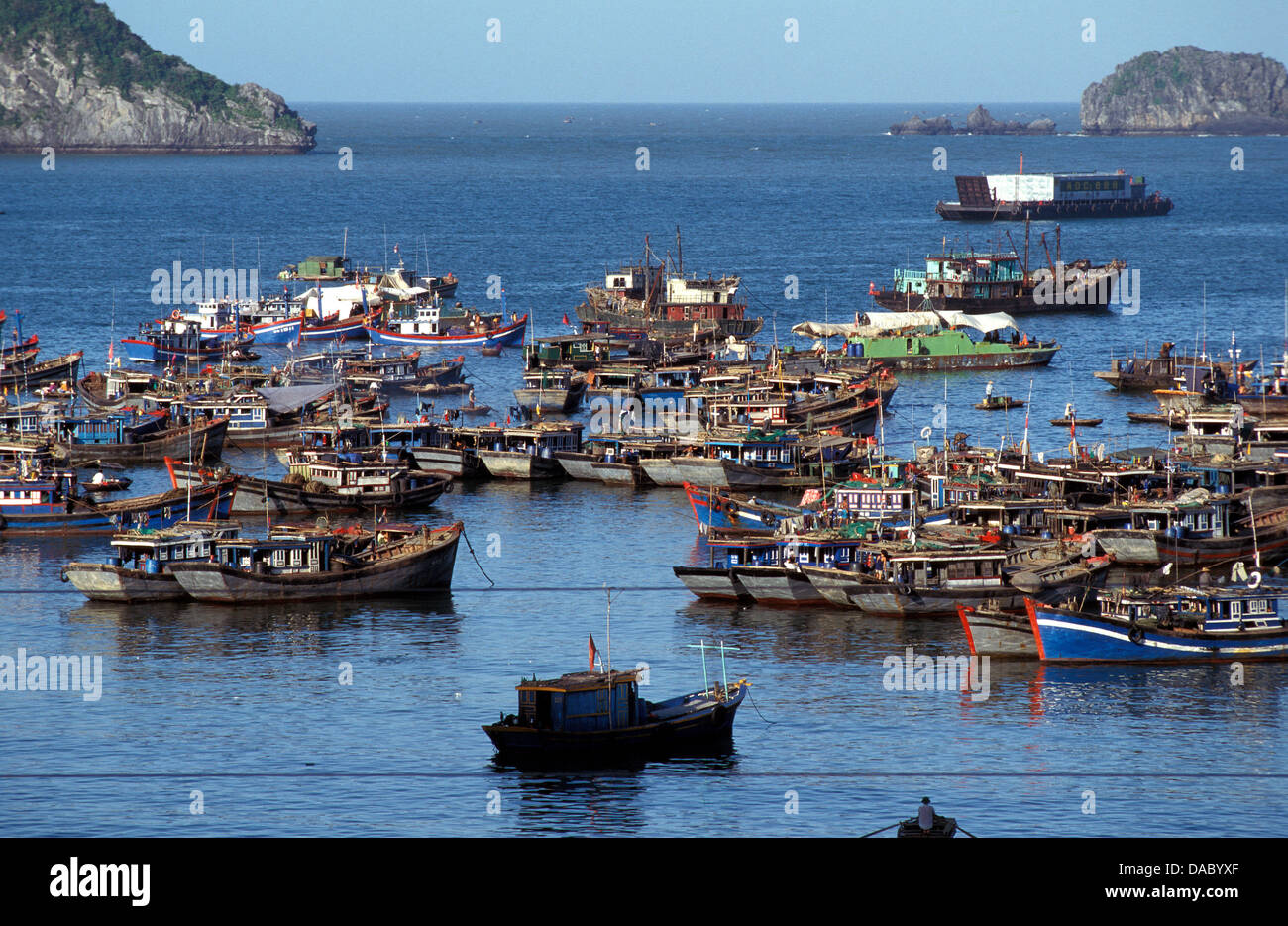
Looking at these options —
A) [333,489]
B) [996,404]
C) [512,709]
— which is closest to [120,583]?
[333,489]

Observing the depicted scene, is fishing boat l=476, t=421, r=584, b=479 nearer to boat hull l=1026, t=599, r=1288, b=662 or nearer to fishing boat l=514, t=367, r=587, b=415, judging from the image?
fishing boat l=514, t=367, r=587, b=415

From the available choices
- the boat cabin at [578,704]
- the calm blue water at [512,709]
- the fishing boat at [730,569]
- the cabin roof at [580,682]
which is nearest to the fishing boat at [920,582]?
the calm blue water at [512,709]

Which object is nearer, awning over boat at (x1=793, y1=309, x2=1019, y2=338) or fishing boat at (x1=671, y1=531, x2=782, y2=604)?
fishing boat at (x1=671, y1=531, x2=782, y2=604)

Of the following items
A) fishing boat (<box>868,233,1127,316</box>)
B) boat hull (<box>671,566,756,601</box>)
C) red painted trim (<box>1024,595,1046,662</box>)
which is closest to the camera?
red painted trim (<box>1024,595,1046,662</box>)

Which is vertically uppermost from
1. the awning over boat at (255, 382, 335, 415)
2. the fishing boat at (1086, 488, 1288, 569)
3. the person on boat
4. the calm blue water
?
the awning over boat at (255, 382, 335, 415)

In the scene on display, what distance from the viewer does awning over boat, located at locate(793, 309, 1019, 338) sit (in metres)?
119

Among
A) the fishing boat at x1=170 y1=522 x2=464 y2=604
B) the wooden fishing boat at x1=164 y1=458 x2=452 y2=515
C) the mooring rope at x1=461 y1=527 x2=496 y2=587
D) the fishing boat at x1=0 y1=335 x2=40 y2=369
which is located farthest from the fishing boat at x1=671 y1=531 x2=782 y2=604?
the fishing boat at x1=0 y1=335 x2=40 y2=369

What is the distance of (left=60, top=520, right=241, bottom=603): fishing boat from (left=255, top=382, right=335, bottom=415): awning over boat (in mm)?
30087

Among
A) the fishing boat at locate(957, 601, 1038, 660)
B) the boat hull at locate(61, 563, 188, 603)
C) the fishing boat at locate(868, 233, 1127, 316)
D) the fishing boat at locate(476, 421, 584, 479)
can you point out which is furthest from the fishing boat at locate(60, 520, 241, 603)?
the fishing boat at locate(868, 233, 1127, 316)

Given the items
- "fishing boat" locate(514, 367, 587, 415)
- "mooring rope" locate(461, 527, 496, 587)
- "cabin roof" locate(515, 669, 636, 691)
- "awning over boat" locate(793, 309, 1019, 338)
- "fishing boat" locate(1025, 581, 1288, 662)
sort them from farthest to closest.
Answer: "awning over boat" locate(793, 309, 1019, 338), "fishing boat" locate(514, 367, 587, 415), "mooring rope" locate(461, 527, 496, 587), "fishing boat" locate(1025, 581, 1288, 662), "cabin roof" locate(515, 669, 636, 691)

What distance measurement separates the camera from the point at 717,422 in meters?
86.8

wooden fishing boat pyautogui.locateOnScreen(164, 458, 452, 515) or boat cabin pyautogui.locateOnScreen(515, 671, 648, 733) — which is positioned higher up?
wooden fishing boat pyautogui.locateOnScreen(164, 458, 452, 515)

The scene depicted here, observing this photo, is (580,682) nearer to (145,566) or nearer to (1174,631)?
(1174,631)
